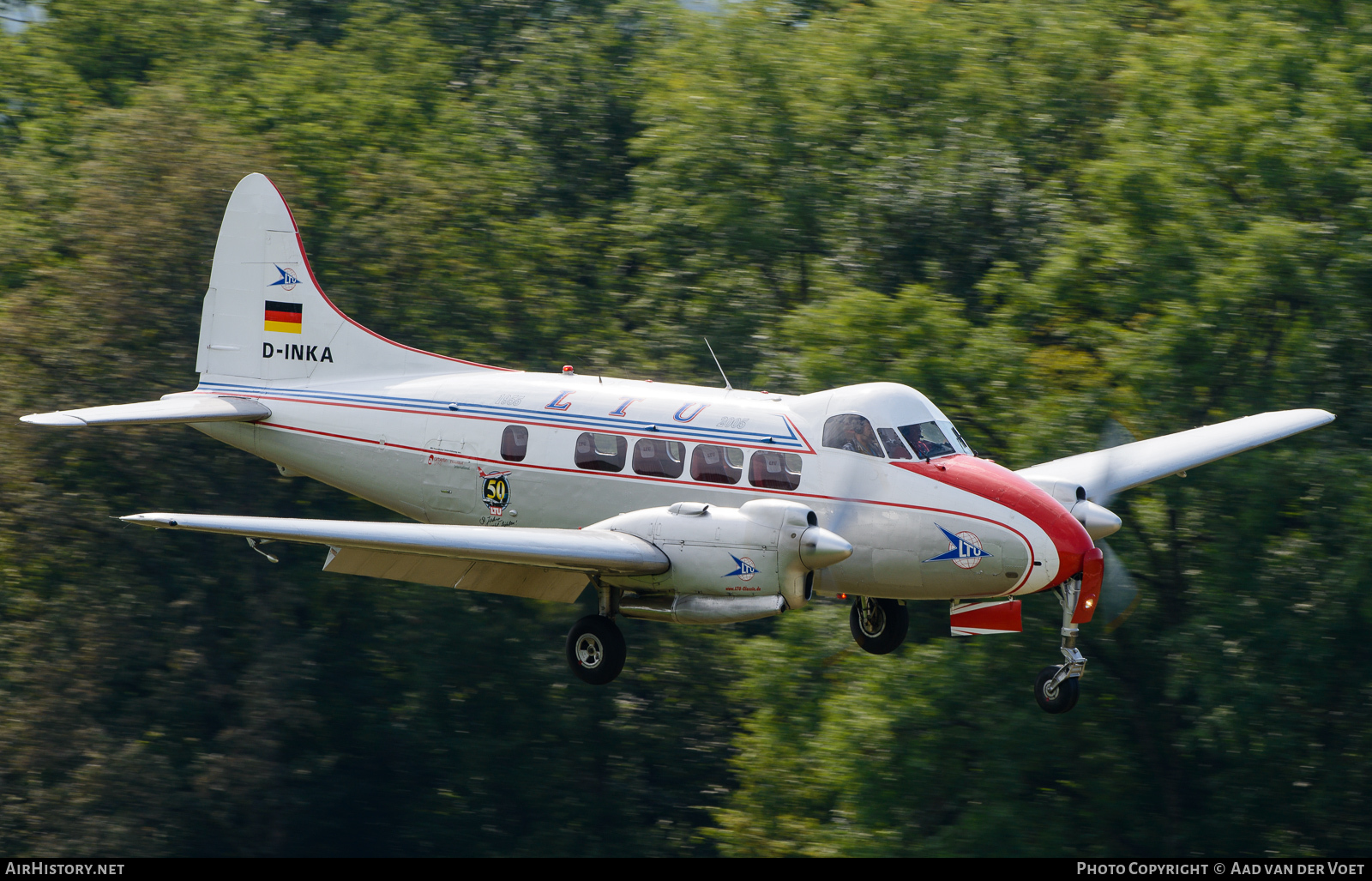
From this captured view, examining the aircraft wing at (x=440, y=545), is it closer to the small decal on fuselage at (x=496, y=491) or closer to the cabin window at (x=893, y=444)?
the small decal on fuselage at (x=496, y=491)

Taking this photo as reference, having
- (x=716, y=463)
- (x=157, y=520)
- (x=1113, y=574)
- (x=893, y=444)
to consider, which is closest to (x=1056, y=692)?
(x=1113, y=574)

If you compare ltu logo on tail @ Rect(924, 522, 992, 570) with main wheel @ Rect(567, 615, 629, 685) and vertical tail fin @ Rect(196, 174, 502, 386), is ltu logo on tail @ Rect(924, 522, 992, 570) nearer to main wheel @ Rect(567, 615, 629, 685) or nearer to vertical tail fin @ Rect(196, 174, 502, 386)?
main wheel @ Rect(567, 615, 629, 685)

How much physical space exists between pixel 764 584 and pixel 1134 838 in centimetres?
1345

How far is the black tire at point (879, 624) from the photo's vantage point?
19.0 meters

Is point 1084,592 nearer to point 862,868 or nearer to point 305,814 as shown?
point 862,868

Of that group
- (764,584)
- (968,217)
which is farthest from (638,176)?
(764,584)

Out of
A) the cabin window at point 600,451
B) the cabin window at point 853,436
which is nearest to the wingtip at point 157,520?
the cabin window at point 600,451

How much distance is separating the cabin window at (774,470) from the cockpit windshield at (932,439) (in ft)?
4.44

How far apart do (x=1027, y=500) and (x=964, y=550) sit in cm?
Answer: 91

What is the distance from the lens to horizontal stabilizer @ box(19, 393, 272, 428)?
1928 cm

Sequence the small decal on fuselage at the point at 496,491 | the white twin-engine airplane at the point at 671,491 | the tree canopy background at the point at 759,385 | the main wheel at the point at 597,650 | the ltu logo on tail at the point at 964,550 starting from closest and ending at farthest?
the white twin-engine airplane at the point at 671,491 → the ltu logo on tail at the point at 964,550 → the main wheel at the point at 597,650 → the small decal on fuselage at the point at 496,491 → the tree canopy background at the point at 759,385

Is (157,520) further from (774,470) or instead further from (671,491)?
(774,470)

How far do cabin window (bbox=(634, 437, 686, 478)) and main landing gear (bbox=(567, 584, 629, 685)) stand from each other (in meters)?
1.53

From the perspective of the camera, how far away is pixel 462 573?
18.3 metres
